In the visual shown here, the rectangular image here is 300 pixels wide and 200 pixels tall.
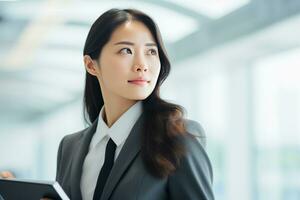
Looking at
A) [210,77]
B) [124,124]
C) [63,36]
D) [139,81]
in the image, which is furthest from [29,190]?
[210,77]

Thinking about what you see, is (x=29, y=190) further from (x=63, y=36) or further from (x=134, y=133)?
(x=63, y=36)

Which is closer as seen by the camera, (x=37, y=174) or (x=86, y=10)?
(x=86, y=10)

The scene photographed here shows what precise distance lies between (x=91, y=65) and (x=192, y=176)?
50 centimetres

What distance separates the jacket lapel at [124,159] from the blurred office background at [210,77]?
2.31m

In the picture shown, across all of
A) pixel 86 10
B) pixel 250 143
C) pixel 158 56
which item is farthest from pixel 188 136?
pixel 250 143


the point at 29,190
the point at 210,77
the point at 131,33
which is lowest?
the point at 29,190

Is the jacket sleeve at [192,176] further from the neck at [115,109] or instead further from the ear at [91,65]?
the ear at [91,65]

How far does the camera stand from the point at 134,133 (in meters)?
Answer: 1.49

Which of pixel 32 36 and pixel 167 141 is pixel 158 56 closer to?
pixel 167 141

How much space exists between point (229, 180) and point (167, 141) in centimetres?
345

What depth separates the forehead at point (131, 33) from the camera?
149cm

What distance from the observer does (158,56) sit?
1.53 metres

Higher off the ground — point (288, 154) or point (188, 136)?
point (188, 136)

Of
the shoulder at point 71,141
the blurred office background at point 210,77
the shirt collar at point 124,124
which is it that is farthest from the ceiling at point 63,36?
the shirt collar at point 124,124
